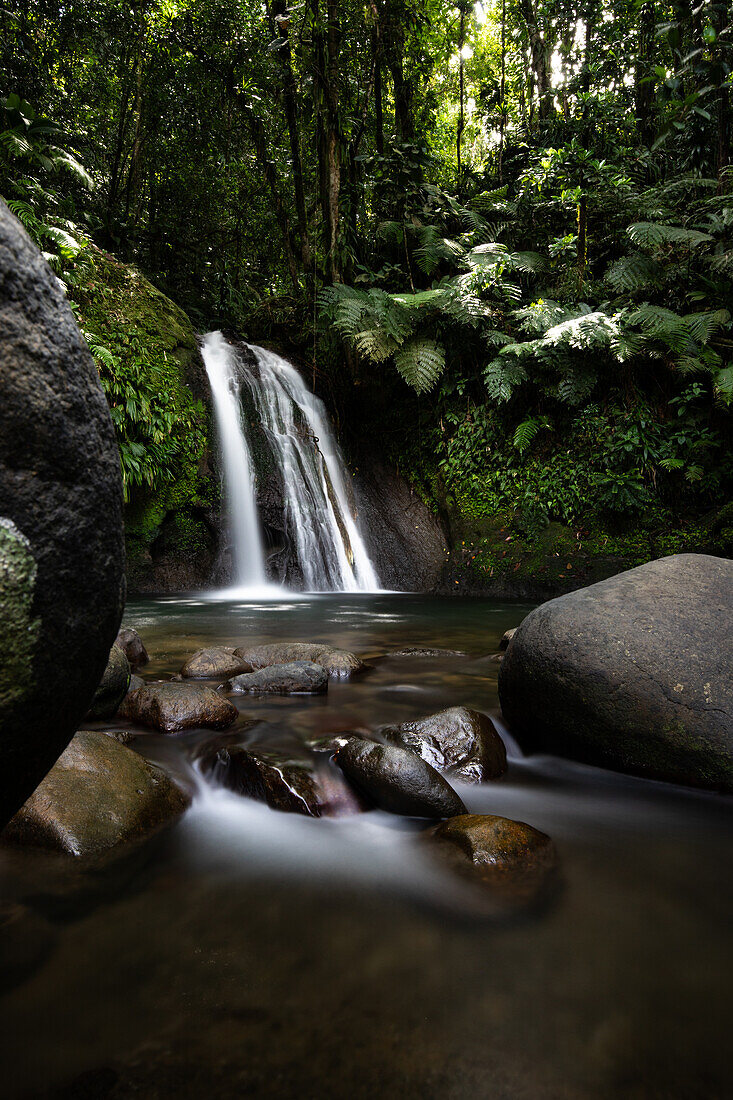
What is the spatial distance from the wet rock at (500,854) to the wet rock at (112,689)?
1894 millimetres

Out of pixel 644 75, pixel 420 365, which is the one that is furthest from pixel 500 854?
pixel 644 75

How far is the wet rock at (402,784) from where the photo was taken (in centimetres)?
223

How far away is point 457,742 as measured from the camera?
2.80m

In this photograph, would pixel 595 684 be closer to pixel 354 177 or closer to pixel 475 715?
pixel 475 715

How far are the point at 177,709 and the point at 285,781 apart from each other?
3.12 feet

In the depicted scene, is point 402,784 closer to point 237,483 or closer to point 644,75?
point 237,483

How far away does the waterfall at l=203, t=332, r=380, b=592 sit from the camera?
9148 mm

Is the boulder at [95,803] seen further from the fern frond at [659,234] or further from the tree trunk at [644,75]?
the tree trunk at [644,75]

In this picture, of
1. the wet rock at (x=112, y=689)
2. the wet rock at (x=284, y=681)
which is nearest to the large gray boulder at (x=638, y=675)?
the wet rock at (x=284, y=681)

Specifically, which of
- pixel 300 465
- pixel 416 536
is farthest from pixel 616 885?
pixel 300 465

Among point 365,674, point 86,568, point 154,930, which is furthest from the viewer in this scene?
point 365,674

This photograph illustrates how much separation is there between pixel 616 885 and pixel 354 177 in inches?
529

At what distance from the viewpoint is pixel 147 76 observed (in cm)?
1179

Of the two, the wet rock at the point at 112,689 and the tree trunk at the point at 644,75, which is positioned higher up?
the tree trunk at the point at 644,75
